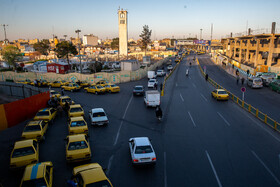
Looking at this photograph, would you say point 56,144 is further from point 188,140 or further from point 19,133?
point 188,140

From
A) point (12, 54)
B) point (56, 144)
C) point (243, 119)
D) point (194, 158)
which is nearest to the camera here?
point (194, 158)

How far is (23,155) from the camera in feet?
37.7

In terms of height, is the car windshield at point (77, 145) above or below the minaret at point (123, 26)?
below

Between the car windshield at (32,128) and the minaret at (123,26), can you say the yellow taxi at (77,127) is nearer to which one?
the car windshield at (32,128)

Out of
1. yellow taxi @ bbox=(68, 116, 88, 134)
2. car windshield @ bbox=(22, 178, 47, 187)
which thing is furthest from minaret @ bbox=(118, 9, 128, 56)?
car windshield @ bbox=(22, 178, 47, 187)

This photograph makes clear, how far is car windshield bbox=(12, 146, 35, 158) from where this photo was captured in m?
11.5

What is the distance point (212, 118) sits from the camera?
19.5m

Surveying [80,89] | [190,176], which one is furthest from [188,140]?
[80,89]

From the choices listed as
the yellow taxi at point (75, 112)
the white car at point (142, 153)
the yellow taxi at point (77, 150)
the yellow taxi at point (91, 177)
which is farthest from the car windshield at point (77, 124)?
the yellow taxi at point (91, 177)

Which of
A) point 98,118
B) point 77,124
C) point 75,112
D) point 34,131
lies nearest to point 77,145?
point 77,124

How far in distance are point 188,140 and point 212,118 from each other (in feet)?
19.1

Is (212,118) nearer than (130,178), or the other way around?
(130,178)

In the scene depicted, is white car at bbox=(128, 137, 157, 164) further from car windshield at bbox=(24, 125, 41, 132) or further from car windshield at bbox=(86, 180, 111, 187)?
car windshield at bbox=(24, 125, 41, 132)

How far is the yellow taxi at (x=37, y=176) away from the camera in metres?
8.51
